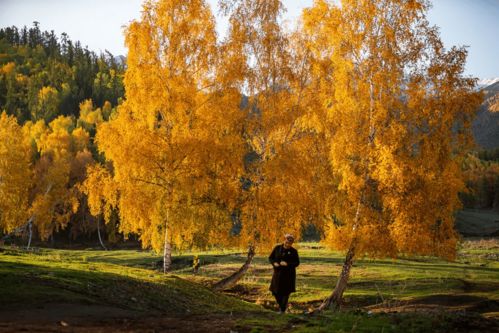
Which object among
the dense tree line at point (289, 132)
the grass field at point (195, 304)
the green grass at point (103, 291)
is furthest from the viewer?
the dense tree line at point (289, 132)

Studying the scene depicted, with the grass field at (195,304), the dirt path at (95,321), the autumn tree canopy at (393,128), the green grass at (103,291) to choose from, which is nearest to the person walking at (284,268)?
the grass field at (195,304)

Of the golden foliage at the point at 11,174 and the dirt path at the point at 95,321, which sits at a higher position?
the golden foliage at the point at 11,174

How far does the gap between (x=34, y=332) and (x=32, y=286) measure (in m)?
5.53

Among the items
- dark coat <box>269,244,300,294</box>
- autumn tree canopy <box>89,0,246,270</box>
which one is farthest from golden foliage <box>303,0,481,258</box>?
dark coat <box>269,244,300,294</box>

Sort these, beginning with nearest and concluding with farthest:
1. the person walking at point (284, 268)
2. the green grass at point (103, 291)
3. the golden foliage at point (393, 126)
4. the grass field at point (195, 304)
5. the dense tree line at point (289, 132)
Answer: the grass field at point (195, 304), the green grass at point (103, 291), the person walking at point (284, 268), the golden foliage at point (393, 126), the dense tree line at point (289, 132)

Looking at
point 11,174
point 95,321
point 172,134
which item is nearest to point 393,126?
point 172,134

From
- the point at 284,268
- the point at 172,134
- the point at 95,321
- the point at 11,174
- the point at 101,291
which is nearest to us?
the point at 95,321

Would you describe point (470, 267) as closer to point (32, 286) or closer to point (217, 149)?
point (217, 149)

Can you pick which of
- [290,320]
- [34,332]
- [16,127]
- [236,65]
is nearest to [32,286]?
[34,332]

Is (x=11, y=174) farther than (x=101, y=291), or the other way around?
(x=11, y=174)

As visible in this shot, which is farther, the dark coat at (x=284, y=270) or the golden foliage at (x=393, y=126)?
the golden foliage at (x=393, y=126)

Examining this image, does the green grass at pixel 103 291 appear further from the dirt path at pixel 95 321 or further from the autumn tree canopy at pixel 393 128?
the autumn tree canopy at pixel 393 128

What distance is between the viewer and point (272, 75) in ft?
95.6

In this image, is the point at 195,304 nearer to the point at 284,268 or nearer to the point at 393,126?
the point at 284,268
